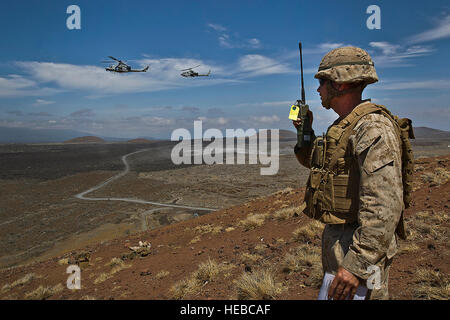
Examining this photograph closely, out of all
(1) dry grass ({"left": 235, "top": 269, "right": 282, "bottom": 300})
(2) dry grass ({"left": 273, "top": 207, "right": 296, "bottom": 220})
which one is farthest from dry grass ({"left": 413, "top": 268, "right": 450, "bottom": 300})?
(2) dry grass ({"left": 273, "top": 207, "right": 296, "bottom": 220})

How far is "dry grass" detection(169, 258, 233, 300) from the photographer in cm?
546

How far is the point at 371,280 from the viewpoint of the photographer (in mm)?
1851

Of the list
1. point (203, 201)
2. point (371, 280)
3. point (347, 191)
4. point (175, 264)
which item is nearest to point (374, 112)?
point (347, 191)

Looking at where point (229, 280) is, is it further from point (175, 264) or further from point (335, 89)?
point (335, 89)

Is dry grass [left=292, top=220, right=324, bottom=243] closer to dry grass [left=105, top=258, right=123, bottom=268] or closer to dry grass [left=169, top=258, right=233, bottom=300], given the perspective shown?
dry grass [left=169, top=258, right=233, bottom=300]

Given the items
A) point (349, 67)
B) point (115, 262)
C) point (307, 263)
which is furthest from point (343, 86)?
point (115, 262)

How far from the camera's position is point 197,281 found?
19.1ft

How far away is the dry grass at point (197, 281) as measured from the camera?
17.9 feet

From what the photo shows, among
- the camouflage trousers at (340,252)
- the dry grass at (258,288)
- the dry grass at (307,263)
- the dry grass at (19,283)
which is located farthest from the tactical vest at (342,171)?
the dry grass at (19,283)

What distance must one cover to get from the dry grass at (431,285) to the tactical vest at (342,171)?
2.70 metres

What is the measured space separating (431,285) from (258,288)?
8.93ft

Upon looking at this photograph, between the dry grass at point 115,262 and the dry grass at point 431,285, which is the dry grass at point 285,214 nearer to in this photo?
the dry grass at point 431,285

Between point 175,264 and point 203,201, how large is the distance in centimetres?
1925

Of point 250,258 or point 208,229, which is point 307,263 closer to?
point 250,258
